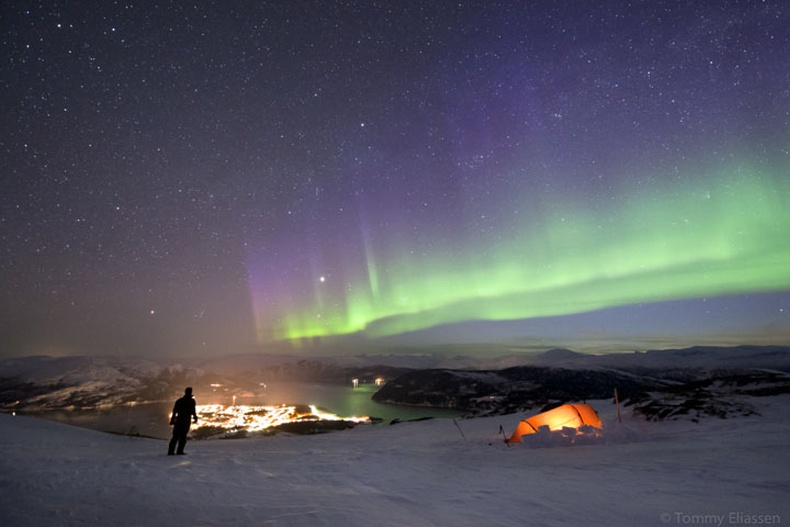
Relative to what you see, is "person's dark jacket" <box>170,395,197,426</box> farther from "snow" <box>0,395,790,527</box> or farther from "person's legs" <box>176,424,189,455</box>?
"snow" <box>0,395,790,527</box>

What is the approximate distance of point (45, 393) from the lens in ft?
591

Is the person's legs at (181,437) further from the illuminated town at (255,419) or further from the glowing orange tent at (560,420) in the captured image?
the illuminated town at (255,419)

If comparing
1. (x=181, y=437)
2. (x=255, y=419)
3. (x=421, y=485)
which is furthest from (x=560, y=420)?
(x=255, y=419)

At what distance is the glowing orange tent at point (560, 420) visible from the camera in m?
16.8

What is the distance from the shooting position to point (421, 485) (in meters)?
9.27

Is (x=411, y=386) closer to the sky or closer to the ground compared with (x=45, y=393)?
closer to the ground

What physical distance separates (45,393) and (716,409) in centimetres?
25097

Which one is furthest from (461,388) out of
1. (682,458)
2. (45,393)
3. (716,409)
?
(45,393)

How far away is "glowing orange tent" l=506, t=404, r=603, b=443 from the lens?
1677 cm

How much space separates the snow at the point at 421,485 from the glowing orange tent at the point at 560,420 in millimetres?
1578

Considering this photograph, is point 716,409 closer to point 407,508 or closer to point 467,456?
point 467,456

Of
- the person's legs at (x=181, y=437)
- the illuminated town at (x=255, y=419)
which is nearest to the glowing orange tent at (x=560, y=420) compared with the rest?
the person's legs at (x=181, y=437)

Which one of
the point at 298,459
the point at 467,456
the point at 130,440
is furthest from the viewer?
the point at 130,440

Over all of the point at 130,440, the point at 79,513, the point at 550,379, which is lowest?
the point at 550,379
